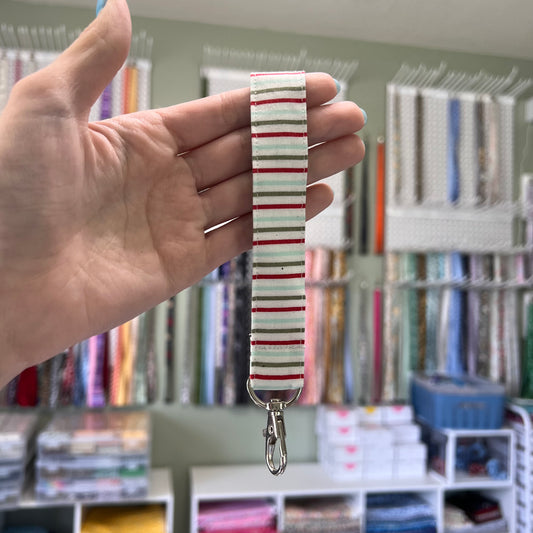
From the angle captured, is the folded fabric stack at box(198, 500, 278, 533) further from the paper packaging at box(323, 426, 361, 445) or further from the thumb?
the thumb

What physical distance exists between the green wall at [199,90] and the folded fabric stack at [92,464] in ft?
1.37

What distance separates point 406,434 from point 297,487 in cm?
57

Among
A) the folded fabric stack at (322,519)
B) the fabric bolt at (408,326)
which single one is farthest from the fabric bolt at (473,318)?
the folded fabric stack at (322,519)

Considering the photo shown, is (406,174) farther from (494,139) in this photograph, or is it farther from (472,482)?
(472,482)

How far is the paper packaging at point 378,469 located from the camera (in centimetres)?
251

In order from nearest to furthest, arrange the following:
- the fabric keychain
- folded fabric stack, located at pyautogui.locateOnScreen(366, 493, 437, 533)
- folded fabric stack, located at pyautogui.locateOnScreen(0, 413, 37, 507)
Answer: the fabric keychain, folded fabric stack, located at pyautogui.locateOnScreen(0, 413, 37, 507), folded fabric stack, located at pyautogui.locateOnScreen(366, 493, 437, 533)

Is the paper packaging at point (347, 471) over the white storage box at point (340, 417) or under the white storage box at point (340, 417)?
under

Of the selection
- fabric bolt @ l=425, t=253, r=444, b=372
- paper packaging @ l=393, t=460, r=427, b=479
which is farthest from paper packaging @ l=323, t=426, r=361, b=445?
fabric bolt @ l=425, t=253, r=444, b=372

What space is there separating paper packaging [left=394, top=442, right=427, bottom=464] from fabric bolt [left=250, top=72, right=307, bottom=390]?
1.87 meters

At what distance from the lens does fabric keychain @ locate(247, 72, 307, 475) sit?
2.63 ft

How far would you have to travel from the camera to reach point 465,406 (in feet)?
8.14

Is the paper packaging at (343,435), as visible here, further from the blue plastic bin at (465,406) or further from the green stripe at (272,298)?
the green stripe at (272,298)

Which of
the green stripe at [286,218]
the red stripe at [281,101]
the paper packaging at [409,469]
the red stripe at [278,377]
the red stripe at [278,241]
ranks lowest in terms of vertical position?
the paper packaging at [409,469]

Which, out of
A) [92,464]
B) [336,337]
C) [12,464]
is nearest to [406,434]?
[336,337]
